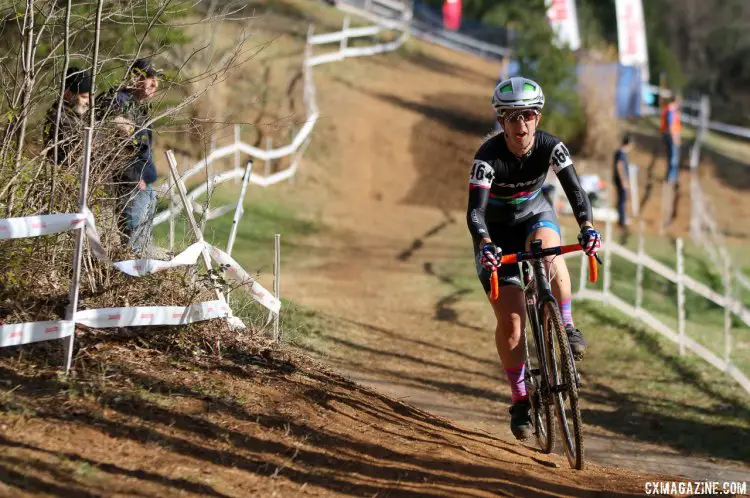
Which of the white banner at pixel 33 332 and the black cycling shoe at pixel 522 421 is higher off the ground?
the white banner at pixel 33 332

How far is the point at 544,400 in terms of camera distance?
6.34 m

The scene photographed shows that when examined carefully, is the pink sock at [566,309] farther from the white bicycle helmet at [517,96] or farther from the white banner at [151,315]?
the white banner at [151,315]

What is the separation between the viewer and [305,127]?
72.7ft

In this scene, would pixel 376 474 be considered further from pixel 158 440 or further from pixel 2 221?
pixel 2 221

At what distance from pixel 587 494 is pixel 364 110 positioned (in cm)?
2376

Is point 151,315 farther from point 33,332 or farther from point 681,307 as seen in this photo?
point 681,307

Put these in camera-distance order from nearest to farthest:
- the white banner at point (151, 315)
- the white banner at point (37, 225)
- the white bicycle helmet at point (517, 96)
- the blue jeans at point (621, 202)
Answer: the white banner at point (37, 225), the white banner at point (151, 315), the white bicycle helmet at point (517, 96), the blue jeans at point (621, 202)

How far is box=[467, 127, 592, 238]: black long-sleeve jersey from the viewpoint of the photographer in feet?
20.7

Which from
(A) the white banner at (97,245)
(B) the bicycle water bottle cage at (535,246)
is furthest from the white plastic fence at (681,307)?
(A) the white banner at (97,245)

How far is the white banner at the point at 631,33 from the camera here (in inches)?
1280

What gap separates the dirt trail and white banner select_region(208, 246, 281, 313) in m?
1.62

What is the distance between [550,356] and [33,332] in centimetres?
311

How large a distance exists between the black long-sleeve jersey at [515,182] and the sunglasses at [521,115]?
0.20 m

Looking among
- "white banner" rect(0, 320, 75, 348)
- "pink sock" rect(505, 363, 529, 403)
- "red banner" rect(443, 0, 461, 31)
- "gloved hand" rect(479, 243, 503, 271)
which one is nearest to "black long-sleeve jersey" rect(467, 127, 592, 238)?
"gloved hand" rect(479, 243, 503, 271)
